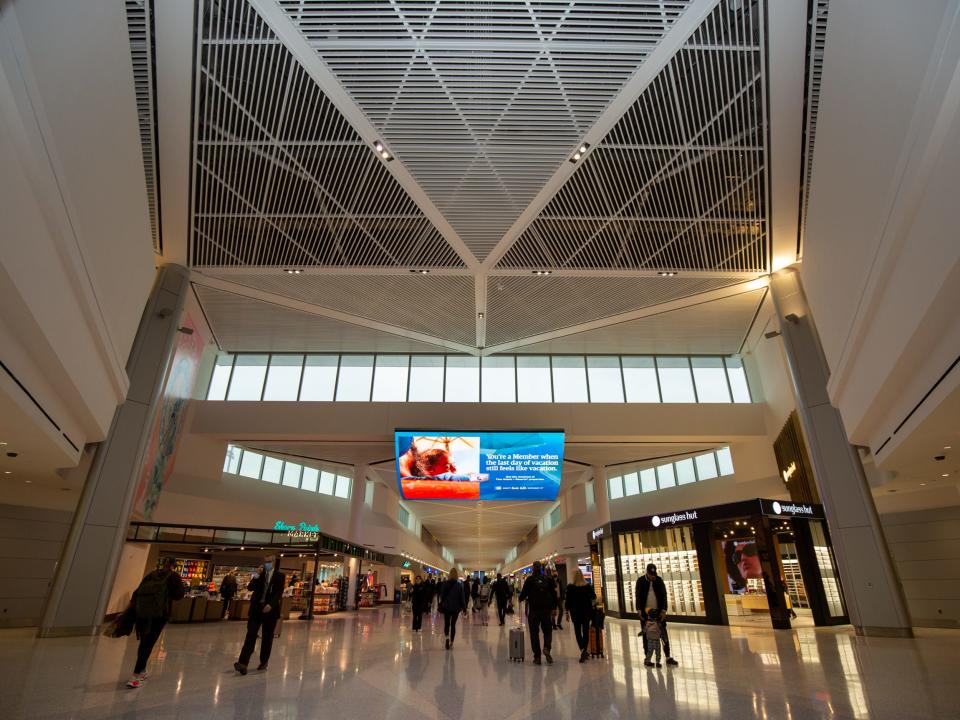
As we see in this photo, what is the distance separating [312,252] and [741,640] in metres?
12.1

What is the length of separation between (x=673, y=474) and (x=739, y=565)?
740 centimetres

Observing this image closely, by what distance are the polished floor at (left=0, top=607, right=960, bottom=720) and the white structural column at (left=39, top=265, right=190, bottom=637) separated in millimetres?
1057

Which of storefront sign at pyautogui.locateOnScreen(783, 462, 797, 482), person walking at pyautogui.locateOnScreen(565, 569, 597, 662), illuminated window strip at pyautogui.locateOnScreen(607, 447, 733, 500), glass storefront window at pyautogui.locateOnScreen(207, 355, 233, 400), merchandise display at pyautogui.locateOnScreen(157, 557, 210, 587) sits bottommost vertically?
person walking at pyautogui.locateOnScreen(565, 569, 597, 662)

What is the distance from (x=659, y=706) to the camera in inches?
167

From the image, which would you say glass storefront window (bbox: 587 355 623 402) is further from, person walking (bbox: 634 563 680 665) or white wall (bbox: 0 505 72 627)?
white wall (bbox: 0 505 72 627)

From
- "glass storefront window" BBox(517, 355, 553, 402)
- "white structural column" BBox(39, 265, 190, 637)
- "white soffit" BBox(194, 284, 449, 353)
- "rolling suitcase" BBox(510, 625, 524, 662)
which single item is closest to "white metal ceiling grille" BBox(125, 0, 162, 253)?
"white structural column" BBox(39, 265, 190, 637)

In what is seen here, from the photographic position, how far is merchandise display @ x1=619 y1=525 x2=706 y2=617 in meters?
13.9

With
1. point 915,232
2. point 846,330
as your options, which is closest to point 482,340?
point 846,330

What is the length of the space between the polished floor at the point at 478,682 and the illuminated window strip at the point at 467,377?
11.0m

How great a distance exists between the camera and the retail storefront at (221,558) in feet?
43.0

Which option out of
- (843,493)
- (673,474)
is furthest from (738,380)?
(843,493)

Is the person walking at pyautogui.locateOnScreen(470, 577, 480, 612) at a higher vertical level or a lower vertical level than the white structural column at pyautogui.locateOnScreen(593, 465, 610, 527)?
lower

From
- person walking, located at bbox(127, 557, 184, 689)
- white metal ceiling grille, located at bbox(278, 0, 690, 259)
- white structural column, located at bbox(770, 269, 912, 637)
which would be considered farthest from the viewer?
white structural column, located at bbox(770, 269, 912, 637)

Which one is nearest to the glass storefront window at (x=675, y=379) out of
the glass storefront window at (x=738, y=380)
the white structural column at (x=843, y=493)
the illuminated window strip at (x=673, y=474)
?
the glass storefront window at (x=738, y=380)
